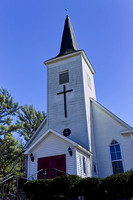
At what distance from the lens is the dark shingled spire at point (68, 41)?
20.3 metres

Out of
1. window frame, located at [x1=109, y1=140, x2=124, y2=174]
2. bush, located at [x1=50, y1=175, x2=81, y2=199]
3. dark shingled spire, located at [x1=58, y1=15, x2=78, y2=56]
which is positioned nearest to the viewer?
bush, located at [x1=50, y1=175, x2=81, y2=199]

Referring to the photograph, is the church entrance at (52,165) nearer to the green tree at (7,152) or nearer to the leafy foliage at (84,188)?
the leafy foliage at (84,188)

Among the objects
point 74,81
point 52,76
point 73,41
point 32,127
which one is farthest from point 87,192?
point 32,127

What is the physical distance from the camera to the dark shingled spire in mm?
20266

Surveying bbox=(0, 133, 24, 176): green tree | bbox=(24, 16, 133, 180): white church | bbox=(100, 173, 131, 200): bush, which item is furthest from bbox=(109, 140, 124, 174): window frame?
bbox=(0, 133, 24, 176): green tree

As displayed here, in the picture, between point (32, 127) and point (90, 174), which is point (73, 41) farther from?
point (32, 127)

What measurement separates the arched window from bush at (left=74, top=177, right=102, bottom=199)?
220 inches

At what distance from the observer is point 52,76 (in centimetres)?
1905

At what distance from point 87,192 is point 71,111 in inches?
313

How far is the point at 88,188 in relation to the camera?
9742mm

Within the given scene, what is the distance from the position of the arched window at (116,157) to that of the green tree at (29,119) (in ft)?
61.4

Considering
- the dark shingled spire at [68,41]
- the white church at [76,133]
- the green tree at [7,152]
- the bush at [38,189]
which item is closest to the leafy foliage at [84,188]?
the bush at [38,189]

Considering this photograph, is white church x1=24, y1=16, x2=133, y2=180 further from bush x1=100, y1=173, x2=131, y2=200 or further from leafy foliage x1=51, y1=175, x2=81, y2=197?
bush x1=100, y1=173, x2=131, y2=200

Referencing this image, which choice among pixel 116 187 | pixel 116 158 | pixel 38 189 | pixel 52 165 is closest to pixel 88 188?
pixel 116 187
